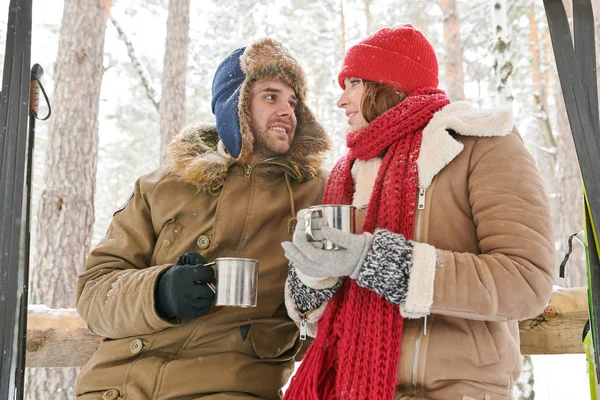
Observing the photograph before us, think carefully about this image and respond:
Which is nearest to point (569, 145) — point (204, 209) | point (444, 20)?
point (444, 20)

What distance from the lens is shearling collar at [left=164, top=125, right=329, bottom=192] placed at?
2875 millimetres

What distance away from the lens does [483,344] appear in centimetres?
197

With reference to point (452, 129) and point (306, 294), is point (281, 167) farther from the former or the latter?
point (452, 129)

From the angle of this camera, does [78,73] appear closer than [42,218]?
No

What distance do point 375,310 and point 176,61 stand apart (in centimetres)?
883

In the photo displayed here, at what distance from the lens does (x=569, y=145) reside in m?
10.6

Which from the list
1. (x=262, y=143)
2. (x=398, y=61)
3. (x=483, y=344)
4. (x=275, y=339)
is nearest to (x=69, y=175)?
(x=262, y=143)

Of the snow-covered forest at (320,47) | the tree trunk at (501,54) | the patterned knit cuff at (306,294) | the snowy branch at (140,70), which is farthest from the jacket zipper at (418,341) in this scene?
the snowy branch at (140,70)

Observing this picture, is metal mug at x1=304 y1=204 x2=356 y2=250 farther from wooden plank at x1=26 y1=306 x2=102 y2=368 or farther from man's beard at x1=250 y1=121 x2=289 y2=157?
wooden plank at x1=26 y1=306 x2=102 y2=368

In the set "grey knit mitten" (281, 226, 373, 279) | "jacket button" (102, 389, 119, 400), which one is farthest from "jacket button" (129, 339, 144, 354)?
"grey knit mitten" (281, 226, 373, 279)

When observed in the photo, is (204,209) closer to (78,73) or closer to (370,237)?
(370,237)

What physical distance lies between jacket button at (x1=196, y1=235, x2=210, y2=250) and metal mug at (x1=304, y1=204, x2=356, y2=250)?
95 centimetres

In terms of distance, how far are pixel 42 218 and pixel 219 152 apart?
407cm

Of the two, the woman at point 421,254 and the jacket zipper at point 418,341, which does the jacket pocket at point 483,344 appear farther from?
the jacket zipper at point 418,341
